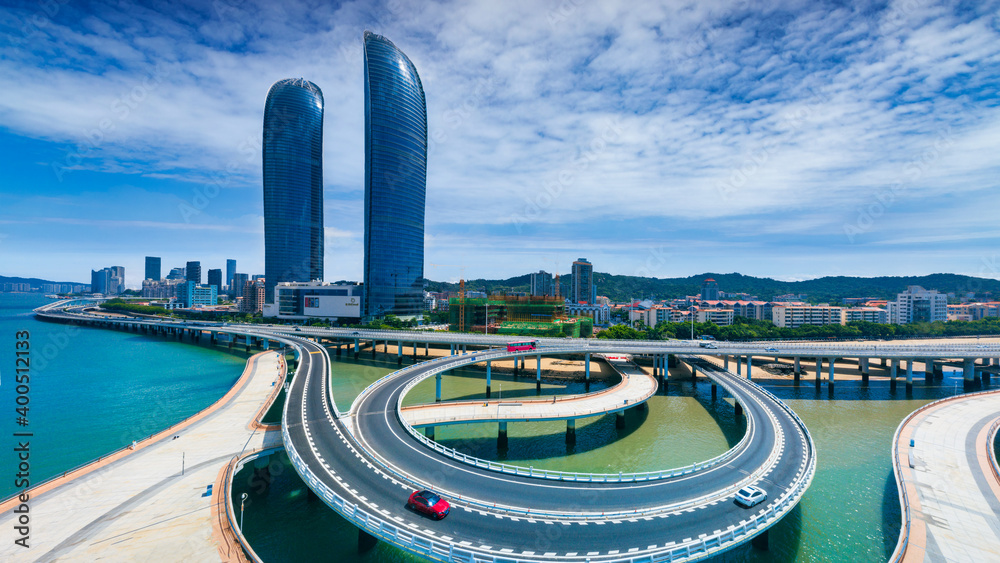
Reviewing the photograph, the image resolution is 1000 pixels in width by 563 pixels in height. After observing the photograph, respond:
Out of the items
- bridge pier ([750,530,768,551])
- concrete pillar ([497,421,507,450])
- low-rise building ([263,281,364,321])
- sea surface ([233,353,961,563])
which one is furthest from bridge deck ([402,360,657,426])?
low-rise building ([263,281,364,321])

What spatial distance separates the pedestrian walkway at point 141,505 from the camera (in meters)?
21.7

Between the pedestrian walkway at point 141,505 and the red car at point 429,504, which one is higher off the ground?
the red car at point 429,504

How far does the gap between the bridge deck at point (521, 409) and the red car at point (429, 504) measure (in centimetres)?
1903

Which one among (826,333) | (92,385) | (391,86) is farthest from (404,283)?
(826,333)

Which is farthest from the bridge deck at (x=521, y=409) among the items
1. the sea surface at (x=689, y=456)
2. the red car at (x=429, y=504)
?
the red car at (x=429, y=504)

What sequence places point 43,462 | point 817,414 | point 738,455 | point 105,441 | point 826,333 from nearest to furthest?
point 738,455, point 43,462, point 105,441, point 817,414, point 826,333

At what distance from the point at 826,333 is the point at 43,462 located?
7008 inches

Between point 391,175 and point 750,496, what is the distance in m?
166

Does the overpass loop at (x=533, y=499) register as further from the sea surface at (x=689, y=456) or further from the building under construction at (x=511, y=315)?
the building under construction at (x=511, y=315)

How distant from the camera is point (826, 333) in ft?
413

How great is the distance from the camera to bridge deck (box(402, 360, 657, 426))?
4456 centimetres

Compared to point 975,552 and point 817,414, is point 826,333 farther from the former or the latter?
point 975,552

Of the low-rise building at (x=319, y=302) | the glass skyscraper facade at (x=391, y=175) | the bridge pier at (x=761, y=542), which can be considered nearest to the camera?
the bridge pier at (x=761, y=542)

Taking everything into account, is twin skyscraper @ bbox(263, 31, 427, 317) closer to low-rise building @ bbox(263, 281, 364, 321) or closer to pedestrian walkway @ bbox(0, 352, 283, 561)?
low-rise building @ bbox(263, 281, 364, 321)
